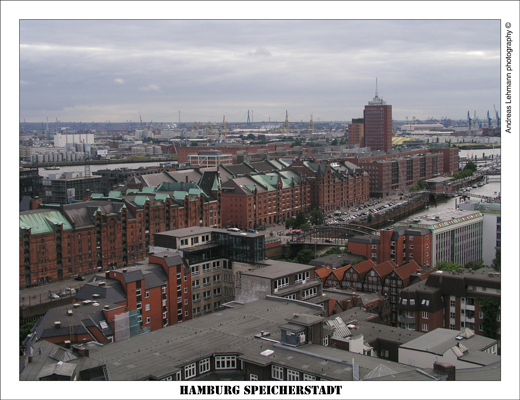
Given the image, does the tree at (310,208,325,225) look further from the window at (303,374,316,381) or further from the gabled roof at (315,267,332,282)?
the window at (303,374,316,381)

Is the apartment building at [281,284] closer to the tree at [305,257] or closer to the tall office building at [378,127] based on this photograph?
the tree at [305,257]

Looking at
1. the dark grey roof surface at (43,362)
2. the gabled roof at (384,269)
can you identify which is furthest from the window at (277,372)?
the gabled roof at (384,269)

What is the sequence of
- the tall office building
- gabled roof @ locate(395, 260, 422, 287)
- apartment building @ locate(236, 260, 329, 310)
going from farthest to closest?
the tall office building, gabled roof @ locate(395, 260, 422, 287), apartment building @ locate(236, 260, 329, 310)

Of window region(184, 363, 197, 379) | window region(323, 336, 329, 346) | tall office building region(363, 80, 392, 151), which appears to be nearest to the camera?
window region(184, 363, 197, 379)

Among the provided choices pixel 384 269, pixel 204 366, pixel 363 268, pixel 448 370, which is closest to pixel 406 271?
pixel 384 269

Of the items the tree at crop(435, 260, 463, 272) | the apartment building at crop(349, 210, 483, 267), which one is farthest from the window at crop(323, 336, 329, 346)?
the apartment building at crop(349, 210, 483, 267)

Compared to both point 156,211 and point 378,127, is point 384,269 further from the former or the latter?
point 378,127
